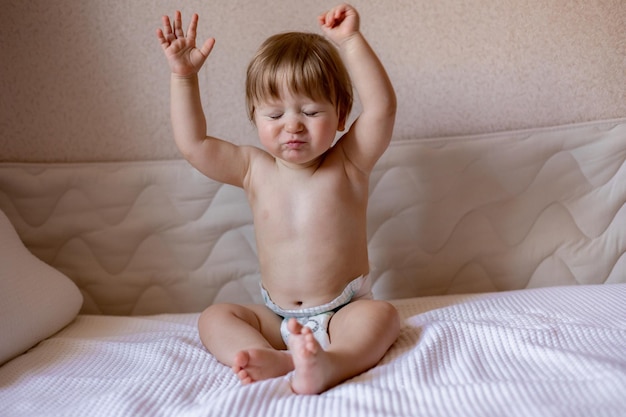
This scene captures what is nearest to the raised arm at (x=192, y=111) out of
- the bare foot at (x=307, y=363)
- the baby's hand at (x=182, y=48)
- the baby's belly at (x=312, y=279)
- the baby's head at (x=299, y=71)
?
the baby's hand at (x=182, y=48)

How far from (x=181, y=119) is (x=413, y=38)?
547mm

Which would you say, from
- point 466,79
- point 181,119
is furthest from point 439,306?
point 181,119

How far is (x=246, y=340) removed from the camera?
105cm

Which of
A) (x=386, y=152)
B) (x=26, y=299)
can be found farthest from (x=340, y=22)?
(x=26, y=299)

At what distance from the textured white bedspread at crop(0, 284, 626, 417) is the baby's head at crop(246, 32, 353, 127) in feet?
1.41

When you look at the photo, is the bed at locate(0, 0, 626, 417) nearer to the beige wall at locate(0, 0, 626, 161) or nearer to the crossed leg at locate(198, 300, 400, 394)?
the beige wall at locate(0, 0, 626, 161)

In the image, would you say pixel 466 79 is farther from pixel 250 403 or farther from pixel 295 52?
pixel 250 403

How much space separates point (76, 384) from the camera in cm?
98

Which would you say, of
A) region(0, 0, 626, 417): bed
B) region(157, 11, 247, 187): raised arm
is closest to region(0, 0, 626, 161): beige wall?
region(0, 0, 626, 417): bed

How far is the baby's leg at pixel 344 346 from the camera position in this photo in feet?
2.88

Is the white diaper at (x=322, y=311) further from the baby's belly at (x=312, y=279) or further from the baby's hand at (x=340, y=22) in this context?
the baby's hand at (x=340, y=22)

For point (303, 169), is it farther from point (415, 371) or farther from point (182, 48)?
point (415, 371)

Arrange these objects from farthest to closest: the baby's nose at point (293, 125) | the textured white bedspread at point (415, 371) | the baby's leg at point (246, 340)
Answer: the baby's nose at point (293, 125) < the baby's leg at point (246, 340) < the textured white bedspread at point (415, 371)

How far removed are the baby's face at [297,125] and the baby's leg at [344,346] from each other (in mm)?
279
